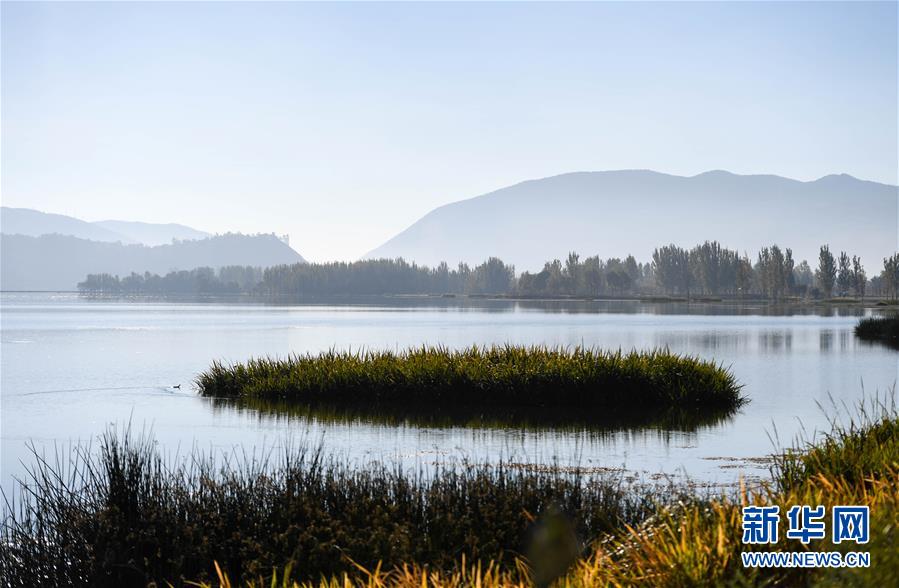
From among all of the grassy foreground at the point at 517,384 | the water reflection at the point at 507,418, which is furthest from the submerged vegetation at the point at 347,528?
the grassy foreground at the point at 517,384

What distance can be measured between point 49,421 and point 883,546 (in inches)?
761

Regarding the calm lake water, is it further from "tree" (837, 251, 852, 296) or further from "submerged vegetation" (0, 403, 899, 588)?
"tree" (837, 251, 852, 296)

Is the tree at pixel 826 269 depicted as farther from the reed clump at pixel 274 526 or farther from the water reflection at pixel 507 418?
the reed clump at pixel 274 526

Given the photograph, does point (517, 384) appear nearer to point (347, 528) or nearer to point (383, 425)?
point (383, 425)

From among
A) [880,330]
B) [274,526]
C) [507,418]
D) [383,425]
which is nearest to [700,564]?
[274,526]

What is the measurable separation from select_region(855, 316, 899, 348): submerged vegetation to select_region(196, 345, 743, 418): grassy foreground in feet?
101

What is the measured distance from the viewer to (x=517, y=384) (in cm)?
2266

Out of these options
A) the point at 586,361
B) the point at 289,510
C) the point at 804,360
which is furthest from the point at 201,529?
the point at 804,360

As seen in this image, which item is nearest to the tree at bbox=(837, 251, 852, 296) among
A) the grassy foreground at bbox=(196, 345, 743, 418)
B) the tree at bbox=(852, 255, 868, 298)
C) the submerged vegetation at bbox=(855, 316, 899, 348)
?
the tree at bbox=(852, 255, 868, 298)

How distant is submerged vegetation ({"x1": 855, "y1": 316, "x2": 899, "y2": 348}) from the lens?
166ft

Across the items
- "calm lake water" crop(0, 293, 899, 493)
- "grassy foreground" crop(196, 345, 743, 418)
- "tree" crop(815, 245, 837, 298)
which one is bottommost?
"calm lake water" crop(0, 293, 899, 493)

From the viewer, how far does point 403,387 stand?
2338cm

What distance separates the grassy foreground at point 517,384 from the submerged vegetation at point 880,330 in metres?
30.8

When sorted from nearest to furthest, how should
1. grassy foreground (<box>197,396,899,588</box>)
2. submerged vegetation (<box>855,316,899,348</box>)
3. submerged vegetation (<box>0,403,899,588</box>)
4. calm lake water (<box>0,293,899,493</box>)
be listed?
grassy foreground (<box>197,396,899,588</box>) < submerged vegetation (<box>0,403,899,588</box>) < calm lake water (<box>0,293,899,493</box>) < submerged vegetation (<box>855,316,899,348</box>)
